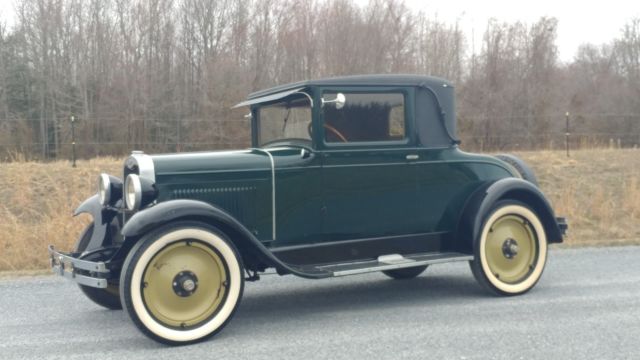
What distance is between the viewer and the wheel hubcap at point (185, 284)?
4590 millimetres

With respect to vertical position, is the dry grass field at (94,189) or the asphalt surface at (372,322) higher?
the dry grass field at (94,189)

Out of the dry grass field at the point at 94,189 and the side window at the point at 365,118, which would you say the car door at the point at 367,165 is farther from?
the dry grass field at the point at 94,189

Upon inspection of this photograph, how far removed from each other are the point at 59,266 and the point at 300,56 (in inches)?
962

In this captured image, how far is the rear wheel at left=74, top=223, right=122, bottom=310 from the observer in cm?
559

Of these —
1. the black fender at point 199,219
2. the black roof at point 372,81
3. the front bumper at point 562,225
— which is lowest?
the front bumper at point 562,225

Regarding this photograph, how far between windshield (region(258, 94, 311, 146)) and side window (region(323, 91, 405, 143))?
0.21 m

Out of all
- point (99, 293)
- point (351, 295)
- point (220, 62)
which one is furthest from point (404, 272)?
point (220, 62)

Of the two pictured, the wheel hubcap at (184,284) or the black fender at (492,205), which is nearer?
the wheel hubcap at (184,284)

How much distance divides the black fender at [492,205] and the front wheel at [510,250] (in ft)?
0.27

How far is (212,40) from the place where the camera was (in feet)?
98.0

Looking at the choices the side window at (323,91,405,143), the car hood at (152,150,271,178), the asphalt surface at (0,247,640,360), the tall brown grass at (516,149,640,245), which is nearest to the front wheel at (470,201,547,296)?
the asphalt surface at (0,247,640,360)

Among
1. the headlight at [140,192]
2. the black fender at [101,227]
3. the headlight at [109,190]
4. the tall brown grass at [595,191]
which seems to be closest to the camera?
the headlight at [140,192]

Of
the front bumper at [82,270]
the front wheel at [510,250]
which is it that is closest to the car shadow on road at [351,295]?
the front wheel at [510,250]

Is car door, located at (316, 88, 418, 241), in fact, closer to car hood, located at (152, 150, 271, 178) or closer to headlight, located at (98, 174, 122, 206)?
car hood, located at (152, 150, 271, 178)
